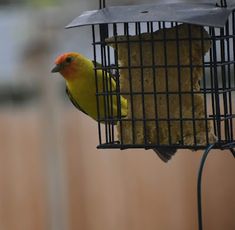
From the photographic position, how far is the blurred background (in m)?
5.72

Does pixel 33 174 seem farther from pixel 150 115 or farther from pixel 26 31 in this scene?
pixel 150 115

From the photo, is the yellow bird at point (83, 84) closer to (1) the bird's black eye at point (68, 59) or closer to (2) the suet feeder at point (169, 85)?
(1) the bird's black eye at point (68, 59)

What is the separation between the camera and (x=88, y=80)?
3666 millimetres

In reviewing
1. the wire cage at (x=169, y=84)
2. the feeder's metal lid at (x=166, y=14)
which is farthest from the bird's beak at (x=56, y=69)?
the feeder's metal lid at (x=166, y=14)

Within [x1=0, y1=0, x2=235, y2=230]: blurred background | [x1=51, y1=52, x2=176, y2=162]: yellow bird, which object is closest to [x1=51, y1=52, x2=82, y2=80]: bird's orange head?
[x1=51, y1=52, x2=176, y2=162]: yellow bird

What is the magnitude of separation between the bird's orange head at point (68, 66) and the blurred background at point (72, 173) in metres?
2.15

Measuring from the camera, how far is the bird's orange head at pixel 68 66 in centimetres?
369

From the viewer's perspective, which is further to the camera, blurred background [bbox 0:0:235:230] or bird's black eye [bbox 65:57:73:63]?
blurred background [bbox 0:0:235:230]

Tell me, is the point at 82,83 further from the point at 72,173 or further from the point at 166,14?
the point at 72,173

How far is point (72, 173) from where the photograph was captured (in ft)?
19.7

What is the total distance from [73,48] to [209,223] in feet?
6.62

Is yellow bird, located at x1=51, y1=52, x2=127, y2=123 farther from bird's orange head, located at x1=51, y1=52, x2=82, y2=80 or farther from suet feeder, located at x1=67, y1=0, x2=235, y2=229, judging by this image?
suet feeder, located at x1=67, y1=0, x2=235, y2=229

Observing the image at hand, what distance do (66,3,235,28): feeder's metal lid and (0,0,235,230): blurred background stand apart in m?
2.88

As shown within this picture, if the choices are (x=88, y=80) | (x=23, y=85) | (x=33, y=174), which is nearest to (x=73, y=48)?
(x=23, y=85)
